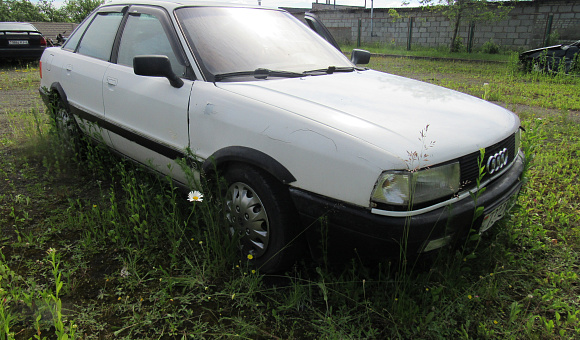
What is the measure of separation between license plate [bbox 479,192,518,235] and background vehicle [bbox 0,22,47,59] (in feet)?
43.0

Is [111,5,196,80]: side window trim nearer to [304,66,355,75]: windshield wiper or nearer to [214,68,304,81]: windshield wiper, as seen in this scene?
[214,68,304,81]: windshield wiper

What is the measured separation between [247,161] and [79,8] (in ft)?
116

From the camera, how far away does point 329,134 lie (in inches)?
76.7

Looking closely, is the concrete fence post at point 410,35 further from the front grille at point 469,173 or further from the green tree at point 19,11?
the green tree at point 19,11

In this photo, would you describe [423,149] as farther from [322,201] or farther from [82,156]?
[82,156]

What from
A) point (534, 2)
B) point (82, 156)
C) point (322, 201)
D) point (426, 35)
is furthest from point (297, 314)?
point (426, 35)

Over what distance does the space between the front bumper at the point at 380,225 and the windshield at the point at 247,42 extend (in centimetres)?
113

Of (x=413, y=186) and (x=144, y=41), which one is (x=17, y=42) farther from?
(x=413, y=186)

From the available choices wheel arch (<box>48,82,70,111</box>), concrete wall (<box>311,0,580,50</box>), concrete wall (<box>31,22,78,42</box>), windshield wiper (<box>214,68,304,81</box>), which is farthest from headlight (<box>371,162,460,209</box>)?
concrete wall (<box>31,22,78,42</box>)

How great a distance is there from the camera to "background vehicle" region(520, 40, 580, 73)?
9.33 meters

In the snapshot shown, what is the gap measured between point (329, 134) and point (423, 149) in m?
0.45

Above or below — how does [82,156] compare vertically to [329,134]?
below

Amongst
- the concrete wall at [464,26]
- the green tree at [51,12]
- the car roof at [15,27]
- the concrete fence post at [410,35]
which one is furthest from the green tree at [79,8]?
the concrete fence post at [410,35]

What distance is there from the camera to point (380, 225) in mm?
1852
